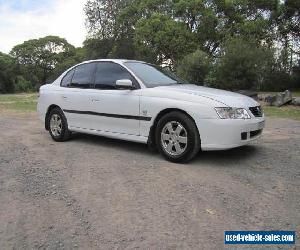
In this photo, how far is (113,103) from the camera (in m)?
7.06

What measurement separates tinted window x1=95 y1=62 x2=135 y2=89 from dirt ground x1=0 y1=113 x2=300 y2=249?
1134mm

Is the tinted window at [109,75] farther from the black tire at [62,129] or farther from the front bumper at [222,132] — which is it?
the front bumper at [222,132]

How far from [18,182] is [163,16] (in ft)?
109

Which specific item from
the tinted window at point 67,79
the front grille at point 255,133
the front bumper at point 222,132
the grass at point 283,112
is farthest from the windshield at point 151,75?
the grass at point 283,112

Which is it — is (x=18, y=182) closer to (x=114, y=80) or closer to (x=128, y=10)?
(x=114, y=80)

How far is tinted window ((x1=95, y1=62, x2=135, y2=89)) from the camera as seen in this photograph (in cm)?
717

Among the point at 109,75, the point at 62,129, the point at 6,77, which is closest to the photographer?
the point at 109,75

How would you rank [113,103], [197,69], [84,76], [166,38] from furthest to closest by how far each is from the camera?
[166,38], [197,69], [84,76], [113,103]

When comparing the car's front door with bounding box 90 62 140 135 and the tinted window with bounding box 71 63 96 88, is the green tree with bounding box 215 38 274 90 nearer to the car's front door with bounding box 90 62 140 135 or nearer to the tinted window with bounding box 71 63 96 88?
the tinted window with bounding box 71 63 96 88

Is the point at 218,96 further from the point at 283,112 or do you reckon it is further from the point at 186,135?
the point at 283,112

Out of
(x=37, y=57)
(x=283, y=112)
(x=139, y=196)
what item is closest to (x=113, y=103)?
(x=139, y=196)

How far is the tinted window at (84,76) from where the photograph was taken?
304 inches

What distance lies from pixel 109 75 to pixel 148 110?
1.28 metres

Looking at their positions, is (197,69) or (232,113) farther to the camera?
(197,69)
